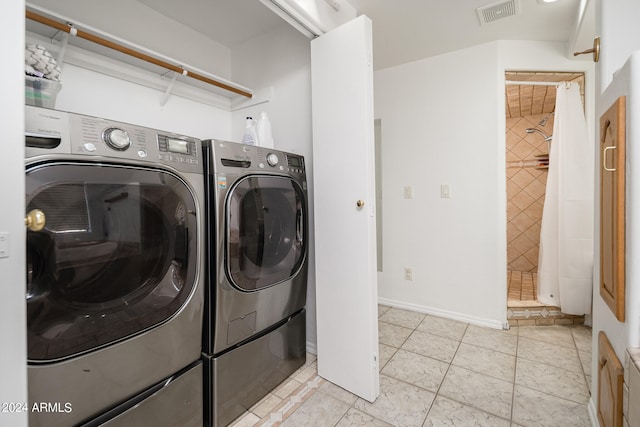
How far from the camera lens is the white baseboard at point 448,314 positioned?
7.90 ft

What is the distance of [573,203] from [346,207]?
203cm

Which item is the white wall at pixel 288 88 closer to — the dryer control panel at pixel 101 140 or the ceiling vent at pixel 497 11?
the dryer control panel at pixel 101 140

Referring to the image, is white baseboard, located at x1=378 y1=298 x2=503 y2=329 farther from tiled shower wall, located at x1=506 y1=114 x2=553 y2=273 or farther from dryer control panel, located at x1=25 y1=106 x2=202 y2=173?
dryer control panel, located at x1=25 y1=106 x2=202 y2=173

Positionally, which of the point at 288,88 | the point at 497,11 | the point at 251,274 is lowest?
the point at 251,274

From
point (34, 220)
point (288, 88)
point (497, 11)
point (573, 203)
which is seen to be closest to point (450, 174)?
point (573, 203)

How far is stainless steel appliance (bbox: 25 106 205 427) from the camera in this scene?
0.82 meters

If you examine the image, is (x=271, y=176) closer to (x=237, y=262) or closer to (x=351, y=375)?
(x=237, y=262)

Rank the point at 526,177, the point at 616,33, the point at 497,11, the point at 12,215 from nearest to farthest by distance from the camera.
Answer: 1. the point at 12,215
2. the point at 616,33
3. the point at 497,11
4. the point at 526,177

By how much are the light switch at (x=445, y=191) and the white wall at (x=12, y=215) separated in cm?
262

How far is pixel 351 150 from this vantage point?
1553 mm

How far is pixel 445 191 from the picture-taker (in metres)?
2.59

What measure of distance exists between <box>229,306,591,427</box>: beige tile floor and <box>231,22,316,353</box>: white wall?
501 millimetres

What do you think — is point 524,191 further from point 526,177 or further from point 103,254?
point 103,254

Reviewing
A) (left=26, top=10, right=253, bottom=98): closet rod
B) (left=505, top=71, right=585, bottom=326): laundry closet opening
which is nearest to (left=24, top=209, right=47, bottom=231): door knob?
(left=26, top=10, right=253, bottom=98): closet rod
